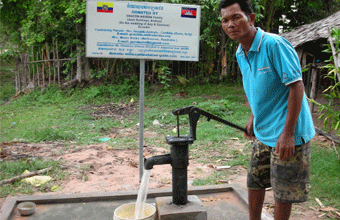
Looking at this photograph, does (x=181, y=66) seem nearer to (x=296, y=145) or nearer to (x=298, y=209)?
(x=298, y=209)

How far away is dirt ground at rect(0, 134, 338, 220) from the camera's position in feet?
11.3

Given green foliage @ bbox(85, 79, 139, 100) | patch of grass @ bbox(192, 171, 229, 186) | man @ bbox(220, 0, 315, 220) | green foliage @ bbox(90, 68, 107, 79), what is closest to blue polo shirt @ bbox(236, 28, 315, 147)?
man @ bbox(220, 0, 315, 220)

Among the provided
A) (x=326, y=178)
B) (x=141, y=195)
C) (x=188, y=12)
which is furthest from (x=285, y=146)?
(x=326, y=178)

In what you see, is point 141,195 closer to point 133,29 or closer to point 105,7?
point 133,29

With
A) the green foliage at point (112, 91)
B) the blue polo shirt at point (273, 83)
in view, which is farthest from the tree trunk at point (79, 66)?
the blue polo shirt at point (273, 83)

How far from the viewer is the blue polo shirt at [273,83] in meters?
1.68

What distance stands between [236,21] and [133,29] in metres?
1.74

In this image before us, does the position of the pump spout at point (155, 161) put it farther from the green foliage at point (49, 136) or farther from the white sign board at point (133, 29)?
the green foliage at point (49, 136)

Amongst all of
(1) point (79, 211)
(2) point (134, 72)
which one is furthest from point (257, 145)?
(2) point (134, 72)

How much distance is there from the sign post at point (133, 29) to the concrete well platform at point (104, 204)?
149 centimetres

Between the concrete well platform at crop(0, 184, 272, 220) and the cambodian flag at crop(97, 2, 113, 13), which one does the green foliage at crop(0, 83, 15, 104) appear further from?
the concrete well platform at crop(0, 184, 272, 220)

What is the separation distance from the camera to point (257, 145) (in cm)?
206

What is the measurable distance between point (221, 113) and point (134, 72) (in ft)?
16.8

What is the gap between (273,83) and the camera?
5.83 feet
